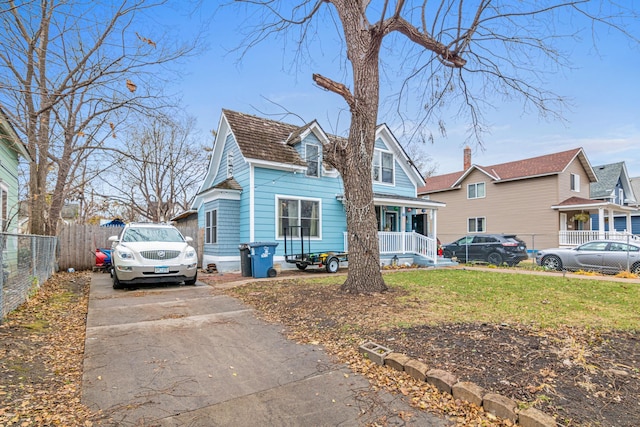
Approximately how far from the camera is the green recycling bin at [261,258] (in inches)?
448

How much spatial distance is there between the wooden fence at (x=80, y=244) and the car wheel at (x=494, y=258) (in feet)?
45.0

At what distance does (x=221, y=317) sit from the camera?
612cm

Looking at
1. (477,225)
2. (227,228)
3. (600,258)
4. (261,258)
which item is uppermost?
(227,228)

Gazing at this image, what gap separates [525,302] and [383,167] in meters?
11.2

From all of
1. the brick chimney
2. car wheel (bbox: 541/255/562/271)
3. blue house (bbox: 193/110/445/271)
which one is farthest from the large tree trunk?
the brick chimney

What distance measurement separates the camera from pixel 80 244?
14555 mm

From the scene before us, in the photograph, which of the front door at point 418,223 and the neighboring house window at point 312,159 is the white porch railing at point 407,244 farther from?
the front door at point 418,223

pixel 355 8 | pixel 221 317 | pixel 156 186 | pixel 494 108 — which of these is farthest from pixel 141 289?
pixel 156 186

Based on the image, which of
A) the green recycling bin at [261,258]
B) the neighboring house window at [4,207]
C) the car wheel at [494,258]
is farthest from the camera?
the car wheel at [494,258]

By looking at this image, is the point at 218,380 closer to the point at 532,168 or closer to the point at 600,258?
the point at 600,258

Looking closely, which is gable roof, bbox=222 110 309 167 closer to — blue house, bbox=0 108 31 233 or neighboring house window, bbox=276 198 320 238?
neighboring house window, bbox=276 198 320 238

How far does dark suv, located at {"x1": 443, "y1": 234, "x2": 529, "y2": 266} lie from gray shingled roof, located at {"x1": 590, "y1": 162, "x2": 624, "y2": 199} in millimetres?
15204

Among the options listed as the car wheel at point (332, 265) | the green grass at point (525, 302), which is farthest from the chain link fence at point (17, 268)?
the car wheel at point (332, 265)

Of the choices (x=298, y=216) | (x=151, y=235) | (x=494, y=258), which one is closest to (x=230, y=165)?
(x=298, y=216)
